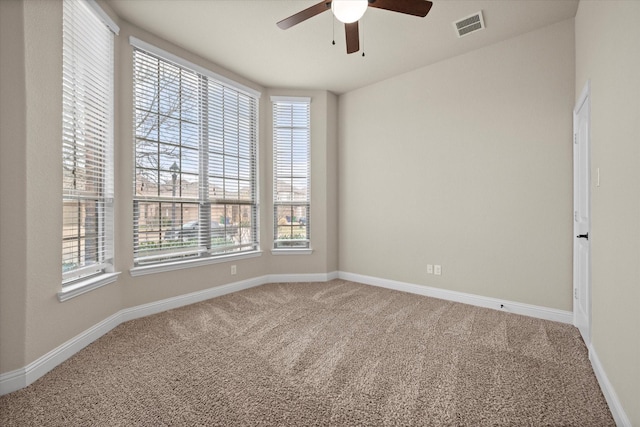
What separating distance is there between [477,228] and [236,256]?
310cm

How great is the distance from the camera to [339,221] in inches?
197

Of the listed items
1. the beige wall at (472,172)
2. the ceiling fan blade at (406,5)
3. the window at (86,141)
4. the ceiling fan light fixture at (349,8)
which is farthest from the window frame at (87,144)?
the beige wall at (472,172)

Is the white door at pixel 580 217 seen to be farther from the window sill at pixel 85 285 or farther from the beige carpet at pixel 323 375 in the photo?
the window sill at pixel 85 285

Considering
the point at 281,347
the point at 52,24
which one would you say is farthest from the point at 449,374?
the point at 52,24

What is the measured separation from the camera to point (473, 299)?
11.9ft

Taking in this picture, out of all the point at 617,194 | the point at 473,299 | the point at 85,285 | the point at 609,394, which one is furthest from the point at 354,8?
the point at 473,299

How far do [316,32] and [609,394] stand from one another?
3.71 meters

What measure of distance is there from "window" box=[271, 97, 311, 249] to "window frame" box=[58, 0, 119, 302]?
2.25 meters

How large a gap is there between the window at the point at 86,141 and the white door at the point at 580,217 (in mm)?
4123

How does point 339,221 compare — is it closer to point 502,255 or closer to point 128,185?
point 502,255

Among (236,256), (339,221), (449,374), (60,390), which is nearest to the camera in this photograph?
(60,390)

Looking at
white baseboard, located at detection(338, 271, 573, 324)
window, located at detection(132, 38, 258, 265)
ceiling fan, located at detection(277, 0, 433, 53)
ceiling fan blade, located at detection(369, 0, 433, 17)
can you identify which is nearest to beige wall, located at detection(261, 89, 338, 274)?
window, located at detection(132, 38, 258, 265)

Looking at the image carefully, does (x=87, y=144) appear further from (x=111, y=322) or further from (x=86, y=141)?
(x=111, y=322)

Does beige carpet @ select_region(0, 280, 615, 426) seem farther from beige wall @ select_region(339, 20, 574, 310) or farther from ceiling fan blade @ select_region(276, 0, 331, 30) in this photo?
ceiling fan blade @ select_region(276, 0, 331, 30)
